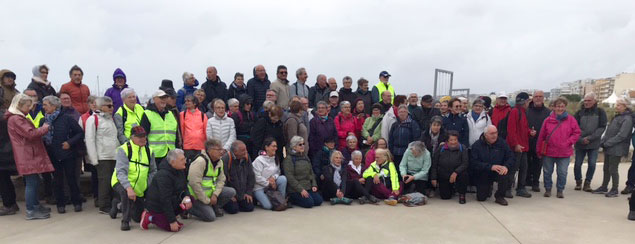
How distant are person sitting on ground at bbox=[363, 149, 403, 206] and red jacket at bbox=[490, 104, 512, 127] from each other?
2.13 metres

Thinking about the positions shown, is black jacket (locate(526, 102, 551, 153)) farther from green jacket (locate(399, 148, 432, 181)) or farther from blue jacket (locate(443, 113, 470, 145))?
green jacket (locate(399, 148, 432, 181))

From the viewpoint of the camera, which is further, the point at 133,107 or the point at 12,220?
the point at 133,107

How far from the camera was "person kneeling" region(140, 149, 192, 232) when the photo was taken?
458cm

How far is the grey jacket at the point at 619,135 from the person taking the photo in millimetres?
6633

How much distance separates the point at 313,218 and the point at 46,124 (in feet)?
12.4

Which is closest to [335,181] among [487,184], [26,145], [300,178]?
[300,178]

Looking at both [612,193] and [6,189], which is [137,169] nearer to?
[6,189]

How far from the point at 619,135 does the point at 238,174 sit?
651cm

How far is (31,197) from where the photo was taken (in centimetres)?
516

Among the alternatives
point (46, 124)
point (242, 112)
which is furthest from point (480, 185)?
point (46, 124)

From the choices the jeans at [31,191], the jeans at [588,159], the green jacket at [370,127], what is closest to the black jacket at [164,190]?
the jeans at [31,191]

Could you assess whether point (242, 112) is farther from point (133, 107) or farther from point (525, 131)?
point (525, 131)

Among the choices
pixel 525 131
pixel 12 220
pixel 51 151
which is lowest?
pixel 12 220

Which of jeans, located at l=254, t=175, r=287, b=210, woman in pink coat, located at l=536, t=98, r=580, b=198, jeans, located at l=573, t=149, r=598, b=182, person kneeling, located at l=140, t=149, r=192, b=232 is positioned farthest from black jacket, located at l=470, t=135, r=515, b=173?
person kneeling, located at l=140, t=149, r=192, b=232
